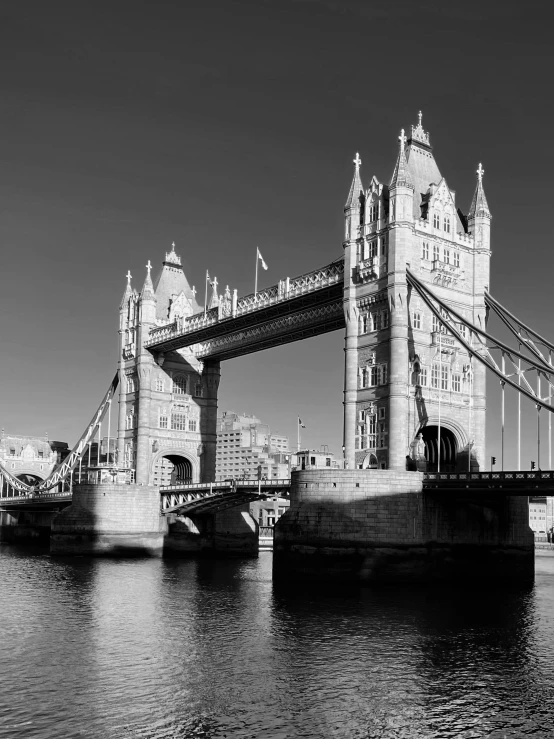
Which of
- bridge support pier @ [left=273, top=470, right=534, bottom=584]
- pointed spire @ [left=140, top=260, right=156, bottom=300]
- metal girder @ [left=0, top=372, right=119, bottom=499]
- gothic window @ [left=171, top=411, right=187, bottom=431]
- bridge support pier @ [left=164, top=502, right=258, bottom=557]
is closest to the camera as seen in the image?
bridge support pier @ [left=273, top=470, right=534, bottom=584]

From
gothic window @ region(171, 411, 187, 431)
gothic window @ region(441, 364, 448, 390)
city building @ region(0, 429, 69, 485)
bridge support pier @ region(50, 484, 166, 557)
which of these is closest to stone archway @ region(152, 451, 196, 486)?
gothic window @ region(171, 411, 187, 431)

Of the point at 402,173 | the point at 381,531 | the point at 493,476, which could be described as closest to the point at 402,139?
the point at 402,173

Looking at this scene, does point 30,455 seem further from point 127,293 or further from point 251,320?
point 251,320

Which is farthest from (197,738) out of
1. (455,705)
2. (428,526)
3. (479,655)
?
(428,526)

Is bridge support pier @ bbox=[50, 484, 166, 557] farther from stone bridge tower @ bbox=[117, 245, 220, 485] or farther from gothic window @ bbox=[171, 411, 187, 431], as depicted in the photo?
gothic window @ bbox=[171, 411, 187, 431]

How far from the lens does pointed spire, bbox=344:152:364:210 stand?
69.9 m

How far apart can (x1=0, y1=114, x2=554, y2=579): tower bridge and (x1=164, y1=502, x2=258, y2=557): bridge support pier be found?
0.49 ft

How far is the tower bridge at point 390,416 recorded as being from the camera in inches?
2276

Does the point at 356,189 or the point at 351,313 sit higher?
the point at 356,189

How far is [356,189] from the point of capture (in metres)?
70.2

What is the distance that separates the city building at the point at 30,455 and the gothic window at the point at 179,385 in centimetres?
6127

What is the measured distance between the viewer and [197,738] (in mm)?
25531

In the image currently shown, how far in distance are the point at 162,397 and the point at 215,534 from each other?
16881mm

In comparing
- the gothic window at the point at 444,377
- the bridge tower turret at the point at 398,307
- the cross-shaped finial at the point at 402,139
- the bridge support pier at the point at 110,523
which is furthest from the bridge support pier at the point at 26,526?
the cross-shaped finial at the point at 402,139
